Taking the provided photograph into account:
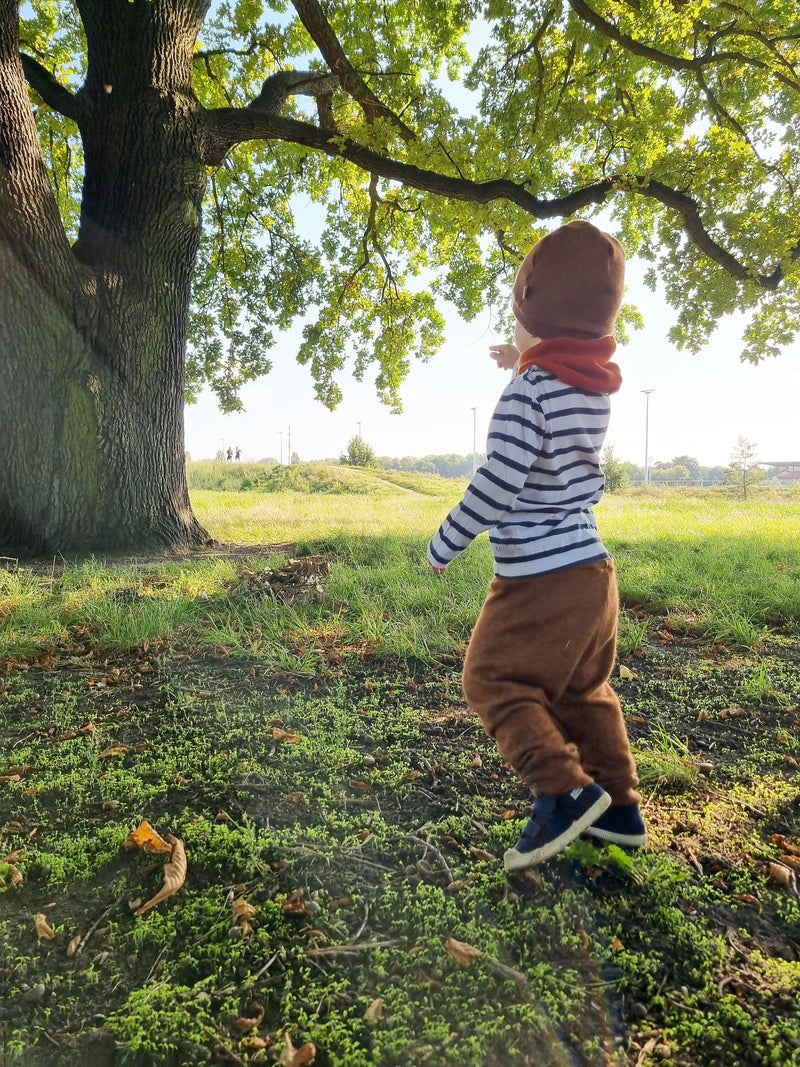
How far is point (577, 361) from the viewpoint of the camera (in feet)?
5.34

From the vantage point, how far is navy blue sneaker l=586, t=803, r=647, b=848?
5.17 ft

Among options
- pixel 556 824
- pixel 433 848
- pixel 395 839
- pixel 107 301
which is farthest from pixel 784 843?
pixel 107 301

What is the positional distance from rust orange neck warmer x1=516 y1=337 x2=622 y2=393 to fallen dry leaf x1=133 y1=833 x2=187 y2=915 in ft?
5.42

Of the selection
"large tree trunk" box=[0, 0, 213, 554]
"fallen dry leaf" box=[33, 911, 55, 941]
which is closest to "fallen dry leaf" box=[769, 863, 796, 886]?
"fallen dry leaf" box=[33, 911, 55, 941]

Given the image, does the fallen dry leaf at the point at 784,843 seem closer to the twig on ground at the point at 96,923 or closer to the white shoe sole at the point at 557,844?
the white shoe sole at the point at 557,844

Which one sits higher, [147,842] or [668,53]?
[668,53]

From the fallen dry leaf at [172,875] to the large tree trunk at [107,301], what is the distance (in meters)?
4.14

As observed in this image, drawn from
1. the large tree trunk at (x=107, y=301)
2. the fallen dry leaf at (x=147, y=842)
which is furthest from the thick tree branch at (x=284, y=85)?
the fallen dry leaf at (x=147, y=842)

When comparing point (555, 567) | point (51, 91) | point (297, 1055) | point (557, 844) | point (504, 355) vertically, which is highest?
point (51, 91)

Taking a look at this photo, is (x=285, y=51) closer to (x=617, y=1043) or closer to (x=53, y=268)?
(x=53, y=268)

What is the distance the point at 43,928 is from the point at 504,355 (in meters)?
2.07

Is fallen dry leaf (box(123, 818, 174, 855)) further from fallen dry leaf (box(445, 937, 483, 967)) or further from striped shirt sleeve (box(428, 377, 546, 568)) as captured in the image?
striped shirt sleeve (box(428, 377, 546, 568))

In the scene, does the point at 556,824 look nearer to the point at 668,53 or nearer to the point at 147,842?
the point at 147,842

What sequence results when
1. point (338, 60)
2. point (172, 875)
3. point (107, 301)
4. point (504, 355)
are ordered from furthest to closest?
point (338, 60)
point (107, 301)
point (504, 355)
point (172, 875)
